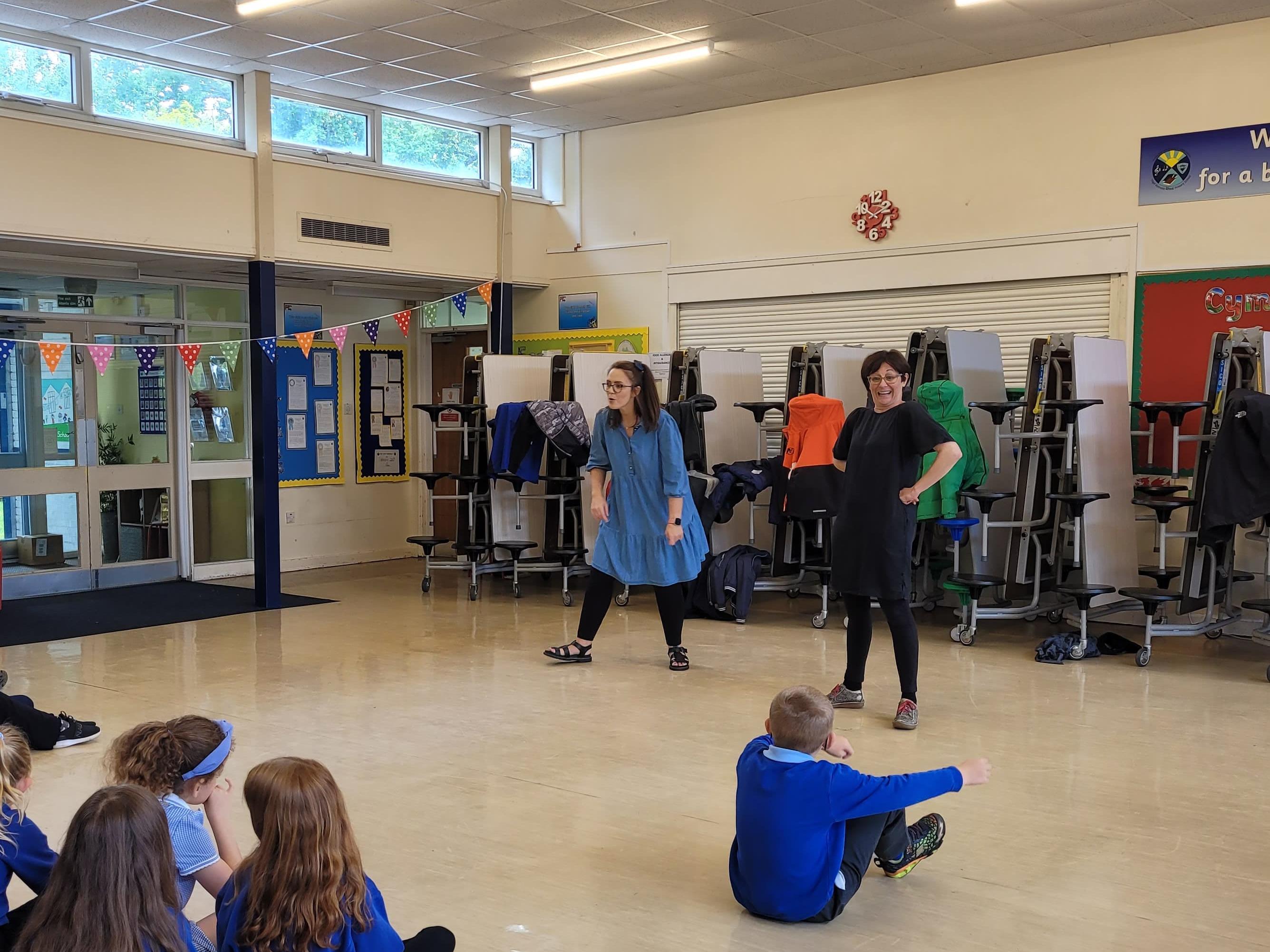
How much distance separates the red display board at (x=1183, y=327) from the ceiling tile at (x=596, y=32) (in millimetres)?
3505

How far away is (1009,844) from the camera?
3619 mm

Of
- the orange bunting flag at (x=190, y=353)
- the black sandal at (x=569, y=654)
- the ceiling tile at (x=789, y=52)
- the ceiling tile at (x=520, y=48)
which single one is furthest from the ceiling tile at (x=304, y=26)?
the black sandal at (x=569, y=654)

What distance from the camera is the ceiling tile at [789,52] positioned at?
24.8 feet

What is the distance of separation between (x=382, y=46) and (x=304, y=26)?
590 mm

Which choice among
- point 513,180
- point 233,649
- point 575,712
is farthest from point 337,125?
point 575,712

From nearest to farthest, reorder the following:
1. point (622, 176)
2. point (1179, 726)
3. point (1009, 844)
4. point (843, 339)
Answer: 1. point (1009, 844)
2. point (1179, 726)
3. point (843, 339)
4. point (622, 176)

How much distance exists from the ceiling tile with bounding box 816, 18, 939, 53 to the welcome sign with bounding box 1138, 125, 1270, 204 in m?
1.56

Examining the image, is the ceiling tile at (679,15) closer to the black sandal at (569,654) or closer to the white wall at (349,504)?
the black sandal at (569,654)

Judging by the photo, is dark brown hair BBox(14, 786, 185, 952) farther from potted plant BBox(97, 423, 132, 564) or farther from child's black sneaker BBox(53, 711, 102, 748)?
potted plant BBox(97, 423, 132, 564)

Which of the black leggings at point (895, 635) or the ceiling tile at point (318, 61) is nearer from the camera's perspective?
the black leggings at point (895, 635)

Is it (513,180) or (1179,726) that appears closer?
(1179,726)

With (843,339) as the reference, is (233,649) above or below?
below

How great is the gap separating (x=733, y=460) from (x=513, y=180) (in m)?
3.64

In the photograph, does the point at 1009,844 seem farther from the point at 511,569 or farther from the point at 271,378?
the point at 271,378
